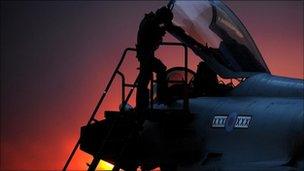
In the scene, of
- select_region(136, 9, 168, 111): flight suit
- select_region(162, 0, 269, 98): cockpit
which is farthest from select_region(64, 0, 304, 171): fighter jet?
select_region(136, 9, 168, 111): flight suit

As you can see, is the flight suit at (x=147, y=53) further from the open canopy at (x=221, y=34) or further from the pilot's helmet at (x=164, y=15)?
the open canopy at (x=221, y=34)

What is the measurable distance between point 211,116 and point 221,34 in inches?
75.4

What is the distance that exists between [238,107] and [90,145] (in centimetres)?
348

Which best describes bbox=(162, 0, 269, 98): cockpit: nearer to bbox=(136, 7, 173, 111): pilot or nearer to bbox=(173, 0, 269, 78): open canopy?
bbox=(173, 0, 269, 78): open canopy

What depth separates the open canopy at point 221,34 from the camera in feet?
40.6

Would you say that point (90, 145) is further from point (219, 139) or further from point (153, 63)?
point (219, 139)

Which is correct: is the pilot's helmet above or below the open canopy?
above

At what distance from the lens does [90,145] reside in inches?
524

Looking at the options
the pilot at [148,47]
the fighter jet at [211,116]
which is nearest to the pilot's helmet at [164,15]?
the pilot at [148,47]

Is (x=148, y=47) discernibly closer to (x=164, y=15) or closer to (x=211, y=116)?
(x=164, y=15)

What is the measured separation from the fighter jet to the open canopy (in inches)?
0.7

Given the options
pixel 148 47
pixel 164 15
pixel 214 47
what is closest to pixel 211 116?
pixel 214 47

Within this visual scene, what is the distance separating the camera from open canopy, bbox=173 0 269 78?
1238 cm

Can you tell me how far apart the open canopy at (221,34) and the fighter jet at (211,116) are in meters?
0.02
